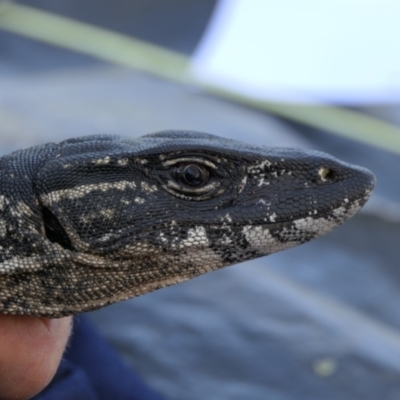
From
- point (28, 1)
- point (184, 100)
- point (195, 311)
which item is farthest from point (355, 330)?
point (28, 1)

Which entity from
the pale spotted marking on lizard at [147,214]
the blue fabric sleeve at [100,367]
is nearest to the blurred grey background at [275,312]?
→ the blue fabric sleeve at [100,367]

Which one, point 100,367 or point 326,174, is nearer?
point 326,174

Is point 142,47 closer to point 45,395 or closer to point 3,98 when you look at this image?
point 3,98

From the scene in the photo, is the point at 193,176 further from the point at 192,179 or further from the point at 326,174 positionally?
the point at 326,174

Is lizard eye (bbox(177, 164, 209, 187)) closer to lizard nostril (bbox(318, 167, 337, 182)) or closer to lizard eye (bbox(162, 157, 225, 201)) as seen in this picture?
lizard eye (bbox(162, 157, 225, 201))

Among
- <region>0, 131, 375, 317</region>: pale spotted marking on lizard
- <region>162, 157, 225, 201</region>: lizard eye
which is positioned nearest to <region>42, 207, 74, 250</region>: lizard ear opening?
<region>0, 131, 375, 317</region>: pale spotted marking on lizard

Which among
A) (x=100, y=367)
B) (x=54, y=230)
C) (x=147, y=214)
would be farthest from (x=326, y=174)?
(x=100, y=367)

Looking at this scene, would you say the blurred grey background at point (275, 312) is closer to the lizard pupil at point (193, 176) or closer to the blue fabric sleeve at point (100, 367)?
the blue fabric sleeve at point (100, 367)
